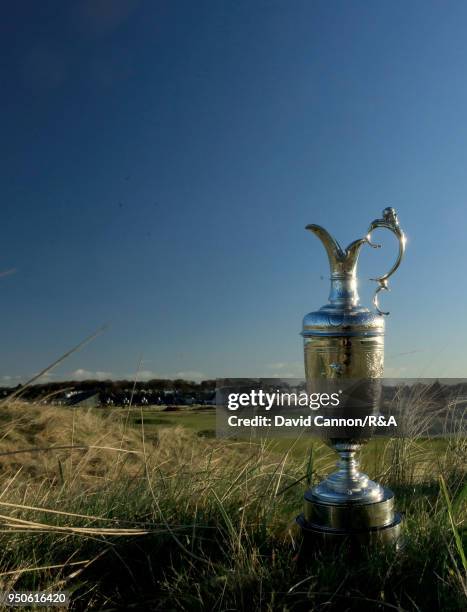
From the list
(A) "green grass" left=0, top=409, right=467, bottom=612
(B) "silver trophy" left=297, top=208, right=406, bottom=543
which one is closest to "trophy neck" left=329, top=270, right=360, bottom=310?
(B) "silver trophy" left=297, top=208, right=406, bottom=543

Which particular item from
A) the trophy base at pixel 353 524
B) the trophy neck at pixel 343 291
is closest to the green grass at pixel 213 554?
the trophy base at pixel 353 524

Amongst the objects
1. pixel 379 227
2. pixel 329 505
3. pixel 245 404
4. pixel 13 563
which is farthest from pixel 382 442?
pixel 13 563

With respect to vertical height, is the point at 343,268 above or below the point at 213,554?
above

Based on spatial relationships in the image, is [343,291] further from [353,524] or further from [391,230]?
[353,524]

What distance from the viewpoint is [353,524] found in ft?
8.38

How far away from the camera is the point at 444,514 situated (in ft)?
9.39

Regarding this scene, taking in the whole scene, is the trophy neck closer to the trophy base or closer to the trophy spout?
the trophy spout

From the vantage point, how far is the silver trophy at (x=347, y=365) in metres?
2.53

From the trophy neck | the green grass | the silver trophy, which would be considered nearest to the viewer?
the green grass

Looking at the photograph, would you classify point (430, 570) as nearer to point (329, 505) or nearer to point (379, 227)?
point (329, 505)

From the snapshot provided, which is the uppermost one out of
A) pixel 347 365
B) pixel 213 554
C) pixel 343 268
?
pixel 343 268

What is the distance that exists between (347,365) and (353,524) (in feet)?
2.38

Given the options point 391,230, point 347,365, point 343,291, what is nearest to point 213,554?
point 347,365

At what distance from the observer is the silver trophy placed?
2527mm
